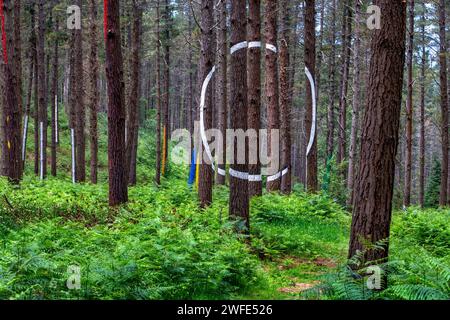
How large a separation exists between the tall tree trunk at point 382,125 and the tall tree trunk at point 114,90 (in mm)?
7447

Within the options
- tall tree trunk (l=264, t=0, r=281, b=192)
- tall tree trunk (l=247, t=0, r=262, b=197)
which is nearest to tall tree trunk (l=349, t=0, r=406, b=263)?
tall tree trunk (l=247, t=0, r=262, b=197)

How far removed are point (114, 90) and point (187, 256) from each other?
6.65 meters

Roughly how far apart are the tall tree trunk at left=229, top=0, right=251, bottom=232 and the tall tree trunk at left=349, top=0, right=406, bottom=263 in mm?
3238

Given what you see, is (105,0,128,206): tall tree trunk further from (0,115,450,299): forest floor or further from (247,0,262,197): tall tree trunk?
(247,0,262,197): tall tree trunk

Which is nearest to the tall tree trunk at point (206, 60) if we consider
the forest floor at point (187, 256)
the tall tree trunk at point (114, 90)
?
the forest floor at point (187, 256)

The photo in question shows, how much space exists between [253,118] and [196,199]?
10.6 feet

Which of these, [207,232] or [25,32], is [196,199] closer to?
[207,232]

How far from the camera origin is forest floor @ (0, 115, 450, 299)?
19.7 feet

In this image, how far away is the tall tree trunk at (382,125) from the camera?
21.7 feet

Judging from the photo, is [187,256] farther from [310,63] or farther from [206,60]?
[310,63]
